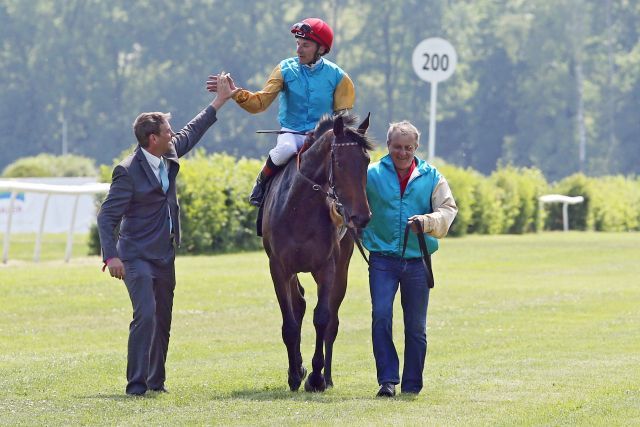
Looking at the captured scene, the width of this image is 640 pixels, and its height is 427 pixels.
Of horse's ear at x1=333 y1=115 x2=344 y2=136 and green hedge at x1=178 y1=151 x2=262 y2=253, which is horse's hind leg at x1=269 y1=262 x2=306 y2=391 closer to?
horse's ear at x1=333 y1=115 x2=344 y2=136

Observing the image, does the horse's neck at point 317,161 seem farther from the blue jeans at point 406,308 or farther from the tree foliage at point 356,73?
the tree foliage at point 356,73

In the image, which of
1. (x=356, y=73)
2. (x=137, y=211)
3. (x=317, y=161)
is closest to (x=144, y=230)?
(x=137, y=211)

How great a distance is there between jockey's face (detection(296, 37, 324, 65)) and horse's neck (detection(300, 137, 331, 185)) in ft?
2.61

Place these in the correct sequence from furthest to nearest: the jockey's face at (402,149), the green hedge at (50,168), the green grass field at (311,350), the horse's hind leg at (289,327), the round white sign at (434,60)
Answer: the green hedge at (50,168), the round white sign at (434,60), the horse's hind leg at (289,327), the jockey's face at (402,149), the green grass field at (311,350)

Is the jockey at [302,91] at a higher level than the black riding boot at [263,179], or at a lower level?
higher

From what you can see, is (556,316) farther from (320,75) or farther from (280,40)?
(280,40)

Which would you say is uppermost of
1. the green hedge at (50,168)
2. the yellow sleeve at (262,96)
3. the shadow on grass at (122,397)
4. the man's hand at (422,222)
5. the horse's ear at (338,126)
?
the green hedge at (50,168)

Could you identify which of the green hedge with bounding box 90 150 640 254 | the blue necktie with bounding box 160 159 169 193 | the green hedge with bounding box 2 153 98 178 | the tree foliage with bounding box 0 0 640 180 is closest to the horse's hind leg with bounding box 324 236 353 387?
the blue necktie with bounding box 160 159 169 193

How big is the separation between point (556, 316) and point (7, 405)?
8765mm

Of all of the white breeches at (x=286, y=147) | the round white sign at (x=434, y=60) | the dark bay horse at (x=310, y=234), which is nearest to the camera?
the dark bay horse at (x=310, y=234)

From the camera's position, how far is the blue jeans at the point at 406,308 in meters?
9.68

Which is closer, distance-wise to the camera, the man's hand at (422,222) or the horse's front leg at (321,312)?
the man's hand at (422,222)

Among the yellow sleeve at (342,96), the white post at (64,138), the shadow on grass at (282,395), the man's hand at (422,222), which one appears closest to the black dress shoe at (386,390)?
the shadow on grass at (282,395)

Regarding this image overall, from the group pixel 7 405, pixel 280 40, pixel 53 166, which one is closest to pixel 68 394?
pixel 7 405
